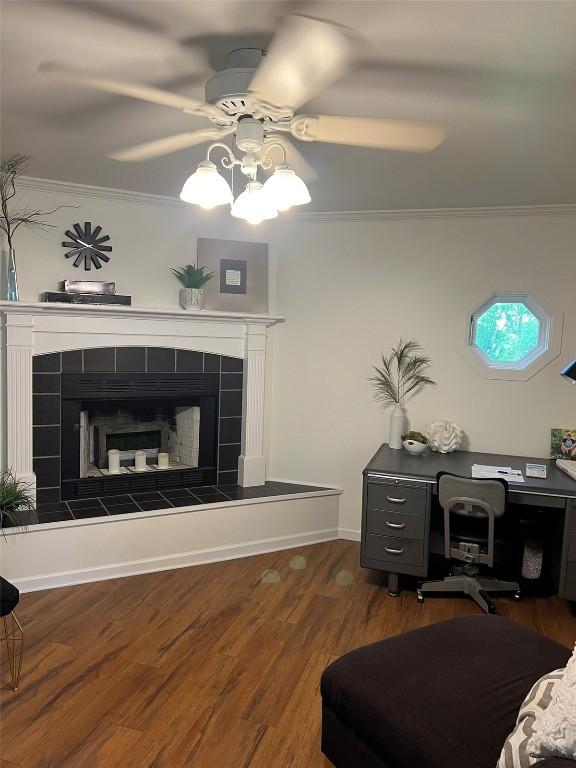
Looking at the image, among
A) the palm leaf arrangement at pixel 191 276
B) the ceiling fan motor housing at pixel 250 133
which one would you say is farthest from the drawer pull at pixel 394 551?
the ceiling fan motor housing at pixel 250 133

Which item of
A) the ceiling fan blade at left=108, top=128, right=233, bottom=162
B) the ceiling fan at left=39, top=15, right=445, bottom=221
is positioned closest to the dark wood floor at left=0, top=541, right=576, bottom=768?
the ceiling fan at left=39, top=15, right=445, bottom=221

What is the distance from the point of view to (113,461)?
420 centimetres

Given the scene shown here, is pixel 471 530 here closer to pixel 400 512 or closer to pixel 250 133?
pixel 400 512

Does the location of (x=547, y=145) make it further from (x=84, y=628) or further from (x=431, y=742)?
(x=84, y=628)

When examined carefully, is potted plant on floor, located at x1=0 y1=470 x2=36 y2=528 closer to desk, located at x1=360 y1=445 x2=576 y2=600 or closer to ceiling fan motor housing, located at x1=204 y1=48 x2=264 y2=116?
desk, located at x1=360 y1=445 x2=576 y2=600

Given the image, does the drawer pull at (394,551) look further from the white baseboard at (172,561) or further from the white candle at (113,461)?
the white candle at (113,461)

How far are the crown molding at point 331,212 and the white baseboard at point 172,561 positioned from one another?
7.47ft

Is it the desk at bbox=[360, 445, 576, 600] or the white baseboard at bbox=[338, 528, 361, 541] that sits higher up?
the desk at bbox=[360, 445, 576, 600]

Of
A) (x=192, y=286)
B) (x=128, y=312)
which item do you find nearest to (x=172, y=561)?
(x=128, y=312)

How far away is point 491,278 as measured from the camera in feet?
13.0

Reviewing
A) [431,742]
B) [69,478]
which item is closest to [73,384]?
[69,478]

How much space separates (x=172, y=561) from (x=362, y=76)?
9.71ft

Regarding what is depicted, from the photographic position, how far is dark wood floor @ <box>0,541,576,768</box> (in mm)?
2182

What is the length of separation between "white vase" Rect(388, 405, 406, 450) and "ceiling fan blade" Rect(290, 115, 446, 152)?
187cm
